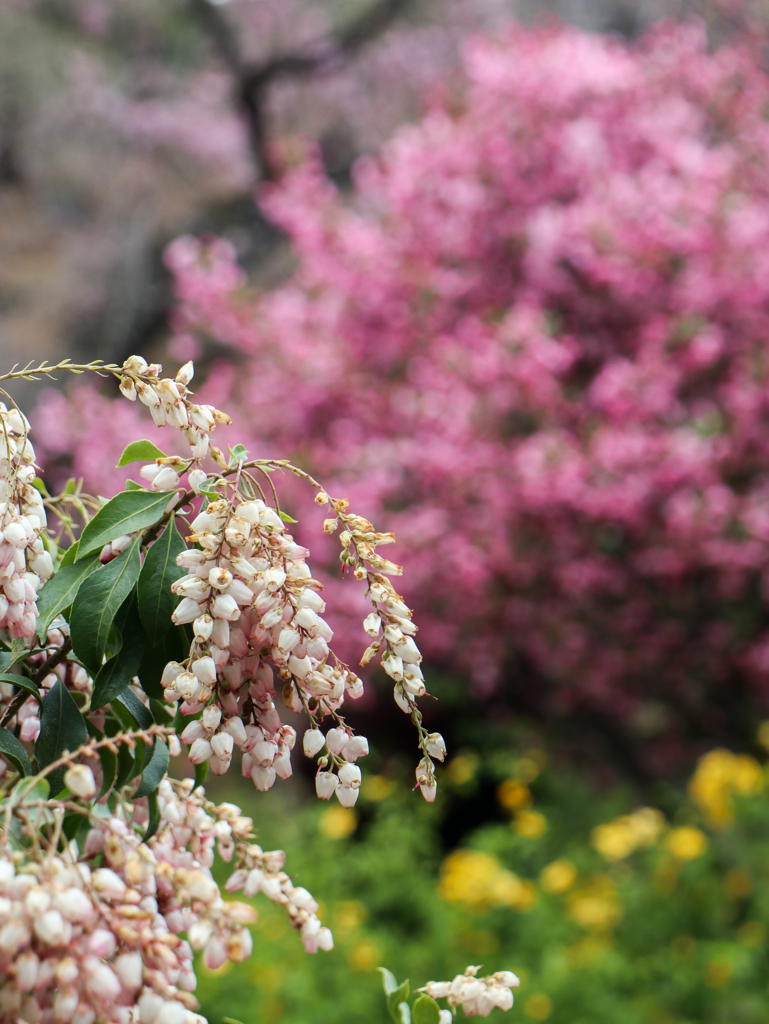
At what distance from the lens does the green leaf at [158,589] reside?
2.21 ft

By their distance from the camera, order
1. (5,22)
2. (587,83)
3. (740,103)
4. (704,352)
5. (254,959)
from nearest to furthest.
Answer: (254,959) < (704,352) < (587,83) < (740,103) < (5,22)

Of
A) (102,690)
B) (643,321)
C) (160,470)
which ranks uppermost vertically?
(643,321)

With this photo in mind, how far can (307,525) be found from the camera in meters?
4.08

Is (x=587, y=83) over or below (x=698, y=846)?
over

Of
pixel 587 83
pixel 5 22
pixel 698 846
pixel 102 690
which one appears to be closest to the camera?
pixel 102 690

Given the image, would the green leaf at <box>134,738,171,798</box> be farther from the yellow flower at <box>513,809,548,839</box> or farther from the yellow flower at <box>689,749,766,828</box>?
the yellow flower at <box>689,749,766,828</box>

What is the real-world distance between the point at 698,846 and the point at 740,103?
139 inches

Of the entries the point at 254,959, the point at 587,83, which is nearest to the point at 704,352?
the point at 587,83

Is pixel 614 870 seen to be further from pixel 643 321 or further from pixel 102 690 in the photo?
pixel 102 690

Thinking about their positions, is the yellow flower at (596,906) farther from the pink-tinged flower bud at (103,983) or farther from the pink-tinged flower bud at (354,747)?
the pink-tinged flower bud at (103,983)

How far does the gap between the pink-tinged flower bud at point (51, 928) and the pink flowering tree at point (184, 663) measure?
0.06m

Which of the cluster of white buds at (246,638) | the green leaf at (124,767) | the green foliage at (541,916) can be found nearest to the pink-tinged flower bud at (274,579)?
the cluster of white buds at (246,638)

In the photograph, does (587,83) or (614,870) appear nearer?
(614,870)

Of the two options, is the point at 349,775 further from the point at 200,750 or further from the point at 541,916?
the point at 541,916
